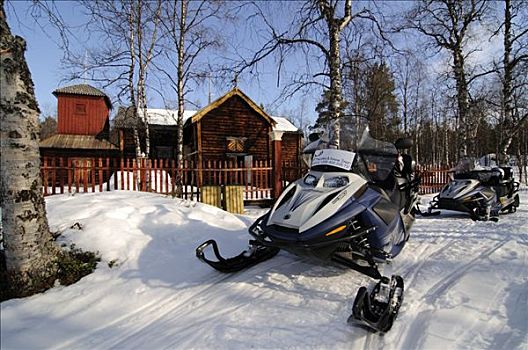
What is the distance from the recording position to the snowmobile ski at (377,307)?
6.84ft

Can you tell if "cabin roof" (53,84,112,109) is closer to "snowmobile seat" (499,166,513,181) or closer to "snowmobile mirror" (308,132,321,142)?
"snowmobile mirror" (308,132,321,142)

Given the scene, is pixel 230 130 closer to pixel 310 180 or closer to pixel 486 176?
pixel 486 176

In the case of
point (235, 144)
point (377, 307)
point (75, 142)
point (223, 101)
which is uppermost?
point (223, 101)

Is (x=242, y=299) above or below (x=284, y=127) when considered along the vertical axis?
below

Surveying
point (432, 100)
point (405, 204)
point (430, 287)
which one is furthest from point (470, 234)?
point (432, 100)

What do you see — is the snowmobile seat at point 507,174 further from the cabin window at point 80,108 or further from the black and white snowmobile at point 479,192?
the cabin window at point 80,108

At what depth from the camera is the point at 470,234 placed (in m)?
4.82

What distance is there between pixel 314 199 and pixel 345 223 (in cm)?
36

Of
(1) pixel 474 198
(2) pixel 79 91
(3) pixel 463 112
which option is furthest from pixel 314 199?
(2) pixel 79 91

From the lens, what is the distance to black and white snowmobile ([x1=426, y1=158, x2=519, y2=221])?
19.9 ft

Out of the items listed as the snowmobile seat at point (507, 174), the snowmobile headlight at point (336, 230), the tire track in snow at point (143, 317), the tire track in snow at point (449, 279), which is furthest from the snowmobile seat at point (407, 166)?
the snowmobile seat at point (507, 174)

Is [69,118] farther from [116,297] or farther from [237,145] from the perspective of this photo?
[116,297]

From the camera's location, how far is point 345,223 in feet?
8.81

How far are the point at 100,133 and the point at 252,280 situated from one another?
2215 cm
